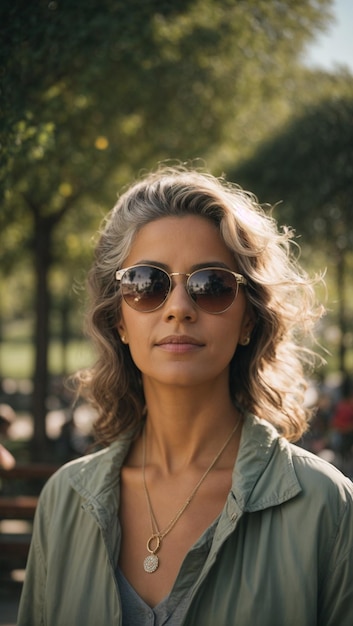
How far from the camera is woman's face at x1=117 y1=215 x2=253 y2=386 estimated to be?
2.17m

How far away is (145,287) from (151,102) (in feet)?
27.0

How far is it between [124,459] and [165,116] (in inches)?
334

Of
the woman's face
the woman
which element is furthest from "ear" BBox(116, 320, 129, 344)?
the woman's face

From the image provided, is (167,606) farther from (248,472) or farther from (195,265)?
(195,265)

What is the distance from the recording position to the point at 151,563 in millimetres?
2170

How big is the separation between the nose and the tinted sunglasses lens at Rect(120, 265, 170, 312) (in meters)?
0.02

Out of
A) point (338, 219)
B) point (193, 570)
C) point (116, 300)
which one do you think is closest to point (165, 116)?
point (338, 219)

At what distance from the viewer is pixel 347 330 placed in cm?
1812

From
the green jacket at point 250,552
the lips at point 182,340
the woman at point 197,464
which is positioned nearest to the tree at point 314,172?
the woman at point 197,464

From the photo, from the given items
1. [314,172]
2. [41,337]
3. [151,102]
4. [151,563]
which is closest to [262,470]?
[151,563]

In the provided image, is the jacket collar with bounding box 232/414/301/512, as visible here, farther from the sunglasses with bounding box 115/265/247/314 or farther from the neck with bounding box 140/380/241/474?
the sunglasses with bounding box 115/265/247/314

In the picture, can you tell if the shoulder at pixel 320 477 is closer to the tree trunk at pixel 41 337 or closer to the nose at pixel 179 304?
the nose at pixel 179 304

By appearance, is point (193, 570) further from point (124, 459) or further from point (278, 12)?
point (278, 12)

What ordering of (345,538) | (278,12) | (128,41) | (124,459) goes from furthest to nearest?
(278,12) < (128,41) < (124,459) < (345,538)
